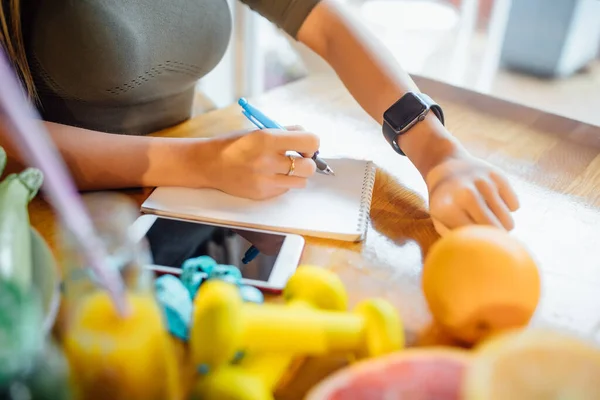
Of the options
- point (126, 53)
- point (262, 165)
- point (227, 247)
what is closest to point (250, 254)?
point (227, 247)

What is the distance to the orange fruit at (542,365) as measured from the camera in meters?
0.31

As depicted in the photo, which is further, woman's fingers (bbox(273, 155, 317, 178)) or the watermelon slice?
woman's fingers (bbox(273, 155, 317, 178))

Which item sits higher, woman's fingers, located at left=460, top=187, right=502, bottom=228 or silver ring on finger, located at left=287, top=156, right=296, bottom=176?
woman's fingers, located at left=460, top=187, right=502, bottom=228

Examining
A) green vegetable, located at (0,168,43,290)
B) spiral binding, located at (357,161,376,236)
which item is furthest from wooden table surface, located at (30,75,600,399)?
green vegetable, located at (0,168,43,290)

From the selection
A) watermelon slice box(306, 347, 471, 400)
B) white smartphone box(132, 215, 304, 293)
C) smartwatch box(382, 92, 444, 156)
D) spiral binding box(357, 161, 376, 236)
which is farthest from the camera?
smartwatch box(382, 92, 444, 156)

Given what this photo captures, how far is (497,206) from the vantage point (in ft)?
1.92

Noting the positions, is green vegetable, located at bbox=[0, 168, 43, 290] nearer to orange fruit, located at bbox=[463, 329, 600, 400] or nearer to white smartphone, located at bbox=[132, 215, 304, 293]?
white smartphone, located at bbox=[132, 215, 304, 293]

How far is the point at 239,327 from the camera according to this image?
0.36 m

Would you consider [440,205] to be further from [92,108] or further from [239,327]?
[92,108]

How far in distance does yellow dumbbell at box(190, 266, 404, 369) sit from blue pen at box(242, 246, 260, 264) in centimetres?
Answer: 11

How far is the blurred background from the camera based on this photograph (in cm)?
182

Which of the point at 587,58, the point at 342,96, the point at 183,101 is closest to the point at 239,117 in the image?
the point at 183,101

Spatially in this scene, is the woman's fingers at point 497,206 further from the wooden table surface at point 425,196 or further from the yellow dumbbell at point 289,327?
the yellow dumbbell at point 289,327

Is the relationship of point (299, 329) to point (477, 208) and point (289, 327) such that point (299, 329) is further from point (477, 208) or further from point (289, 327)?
A: point (477, 208)
